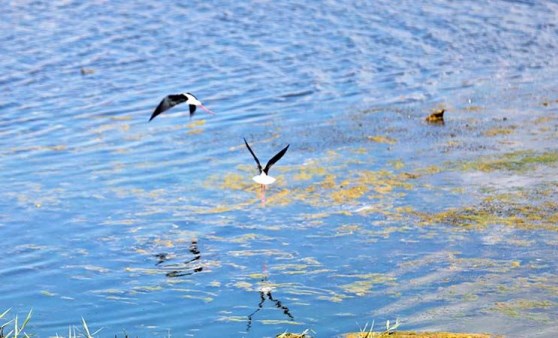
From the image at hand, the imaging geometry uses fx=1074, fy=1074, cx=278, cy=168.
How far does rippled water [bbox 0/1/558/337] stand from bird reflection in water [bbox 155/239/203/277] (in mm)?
15

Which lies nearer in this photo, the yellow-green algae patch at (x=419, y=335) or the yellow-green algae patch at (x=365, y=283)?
the yellow-green algae patch at (x=419, y=335)

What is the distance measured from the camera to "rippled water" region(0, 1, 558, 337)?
22.1 ft

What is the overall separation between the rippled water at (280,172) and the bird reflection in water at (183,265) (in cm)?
1

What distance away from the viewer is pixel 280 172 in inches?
371

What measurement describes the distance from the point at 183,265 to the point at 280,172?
2.23 meters

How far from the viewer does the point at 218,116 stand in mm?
11422

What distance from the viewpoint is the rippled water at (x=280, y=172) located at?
22.1ft

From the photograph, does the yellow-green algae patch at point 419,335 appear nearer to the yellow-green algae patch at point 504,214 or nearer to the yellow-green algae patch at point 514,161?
the yellow-green algae patch at point 504,214

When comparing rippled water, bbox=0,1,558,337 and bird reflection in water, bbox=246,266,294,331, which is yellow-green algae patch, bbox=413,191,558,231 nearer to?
rippled water, bbox=0,1,558,337

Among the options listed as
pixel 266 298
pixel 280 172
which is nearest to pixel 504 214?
pixel 280 172

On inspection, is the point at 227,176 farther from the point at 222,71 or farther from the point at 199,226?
the point at 222,71

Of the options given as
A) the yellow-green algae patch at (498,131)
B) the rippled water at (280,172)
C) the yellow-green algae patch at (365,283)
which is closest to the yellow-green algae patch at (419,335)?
the rippled water at (280,172)

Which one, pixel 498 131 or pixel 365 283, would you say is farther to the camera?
pixel 498 131

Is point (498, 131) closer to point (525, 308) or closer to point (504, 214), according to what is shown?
point (504, 214)
